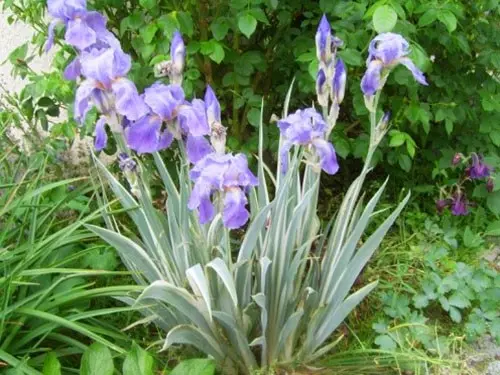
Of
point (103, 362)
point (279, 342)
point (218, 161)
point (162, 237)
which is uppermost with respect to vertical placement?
point (218, 161)

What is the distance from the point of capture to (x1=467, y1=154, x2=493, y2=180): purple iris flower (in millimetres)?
3012

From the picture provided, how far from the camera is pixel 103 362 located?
6.26ft

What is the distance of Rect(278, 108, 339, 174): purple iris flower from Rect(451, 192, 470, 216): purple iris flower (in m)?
1.28

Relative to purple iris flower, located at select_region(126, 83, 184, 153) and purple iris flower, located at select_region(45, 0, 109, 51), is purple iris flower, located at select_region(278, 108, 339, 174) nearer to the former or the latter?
purple iris flower, located at select_region(126, 83, 184, 153)

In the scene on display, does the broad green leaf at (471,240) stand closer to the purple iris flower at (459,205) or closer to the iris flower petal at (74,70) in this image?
the purple iris flower at (459,205)

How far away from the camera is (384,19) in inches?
78.7

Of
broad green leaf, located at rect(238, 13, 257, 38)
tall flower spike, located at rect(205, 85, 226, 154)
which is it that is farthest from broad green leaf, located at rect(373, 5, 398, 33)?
tall flower spike, located at rect(205, 85, 226, 154)

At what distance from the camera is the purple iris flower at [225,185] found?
1668 mm

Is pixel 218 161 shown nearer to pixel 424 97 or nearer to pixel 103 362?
pixel 103 362

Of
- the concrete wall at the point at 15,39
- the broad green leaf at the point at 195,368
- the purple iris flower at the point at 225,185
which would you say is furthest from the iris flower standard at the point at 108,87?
the concrete wall at the point at 15,39

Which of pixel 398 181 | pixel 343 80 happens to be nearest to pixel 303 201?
pixel 343 80

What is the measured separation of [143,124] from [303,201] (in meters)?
0.54

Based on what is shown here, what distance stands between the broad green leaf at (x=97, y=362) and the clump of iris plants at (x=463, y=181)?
5.76 ft

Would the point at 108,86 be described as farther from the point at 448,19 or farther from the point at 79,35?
the point at 448,19
